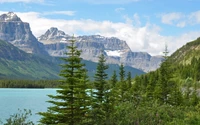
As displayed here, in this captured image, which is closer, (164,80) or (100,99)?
(100,99)

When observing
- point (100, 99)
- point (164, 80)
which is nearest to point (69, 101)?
point (100, 99)

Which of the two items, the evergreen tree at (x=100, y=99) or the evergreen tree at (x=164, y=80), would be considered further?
the evergreen tree at (x=164, y=80)

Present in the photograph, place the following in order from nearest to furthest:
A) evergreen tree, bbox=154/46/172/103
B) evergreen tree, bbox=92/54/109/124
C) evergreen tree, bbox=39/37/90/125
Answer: evergreen tree, bbox=39/37/90/125
evergreen tree, bbox=92/54/109/124
evergreen tree, bbox=154/46/172/103

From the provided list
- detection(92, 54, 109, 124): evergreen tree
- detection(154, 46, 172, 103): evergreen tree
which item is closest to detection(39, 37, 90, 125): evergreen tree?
detection(92, 54, 109, 124): evergreen tree

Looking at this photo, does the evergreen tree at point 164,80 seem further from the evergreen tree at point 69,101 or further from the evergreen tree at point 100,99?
the evergreen tree at point 69,101

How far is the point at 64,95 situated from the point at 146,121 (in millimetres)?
7298

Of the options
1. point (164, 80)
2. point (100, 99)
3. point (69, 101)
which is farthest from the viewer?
point (164, 80)

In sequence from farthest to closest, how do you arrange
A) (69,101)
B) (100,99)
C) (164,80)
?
(164,80) < (100,99) < (69,101)

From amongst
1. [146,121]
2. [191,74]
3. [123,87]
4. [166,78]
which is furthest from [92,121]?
[191,74]

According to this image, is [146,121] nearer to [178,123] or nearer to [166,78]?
[178,123]

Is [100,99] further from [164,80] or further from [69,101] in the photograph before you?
[164,80]

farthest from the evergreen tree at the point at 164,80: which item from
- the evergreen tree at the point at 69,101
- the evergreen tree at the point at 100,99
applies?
the evergreen tree at the point at 69,101

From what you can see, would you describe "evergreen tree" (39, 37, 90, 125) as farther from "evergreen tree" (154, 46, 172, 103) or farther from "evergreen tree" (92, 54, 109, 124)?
"evergreen tree" (154, 46, 172, 103)

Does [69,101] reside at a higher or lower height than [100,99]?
higher
